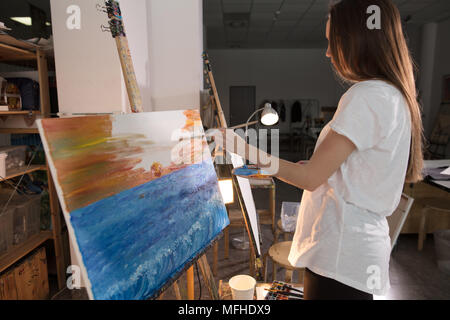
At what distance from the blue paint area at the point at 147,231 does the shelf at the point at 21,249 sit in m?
1.37

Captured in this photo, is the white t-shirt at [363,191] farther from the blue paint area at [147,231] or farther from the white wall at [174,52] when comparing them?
the white wall at [174,52]

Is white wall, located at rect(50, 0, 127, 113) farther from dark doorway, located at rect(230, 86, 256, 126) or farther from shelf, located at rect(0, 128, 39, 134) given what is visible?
dark doorway, located at rect(230, 86, 256, 126)

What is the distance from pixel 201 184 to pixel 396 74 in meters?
0.70

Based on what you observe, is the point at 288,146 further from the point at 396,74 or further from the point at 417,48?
the point at 396,74

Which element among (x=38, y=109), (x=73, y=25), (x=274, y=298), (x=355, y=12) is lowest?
(x=274, y=298)

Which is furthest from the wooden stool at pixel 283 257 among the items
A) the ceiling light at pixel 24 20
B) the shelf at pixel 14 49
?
the ceiling light at pixel 24 20

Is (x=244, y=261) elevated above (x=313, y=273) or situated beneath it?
situated beneath

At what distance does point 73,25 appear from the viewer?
1.74 metres

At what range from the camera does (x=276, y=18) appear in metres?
5.65

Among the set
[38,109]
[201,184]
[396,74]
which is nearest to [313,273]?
[201,184]

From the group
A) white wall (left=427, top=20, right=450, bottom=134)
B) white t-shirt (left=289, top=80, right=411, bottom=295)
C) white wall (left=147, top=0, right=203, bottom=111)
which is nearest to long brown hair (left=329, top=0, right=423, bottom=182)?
white t-shirt (left=289, top=80, right=411, bottom=295)

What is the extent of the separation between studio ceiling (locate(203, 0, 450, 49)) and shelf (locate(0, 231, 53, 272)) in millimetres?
4109

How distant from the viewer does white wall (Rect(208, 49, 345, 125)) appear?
348 inches

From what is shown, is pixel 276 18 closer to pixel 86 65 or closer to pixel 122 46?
pixel 86 65
